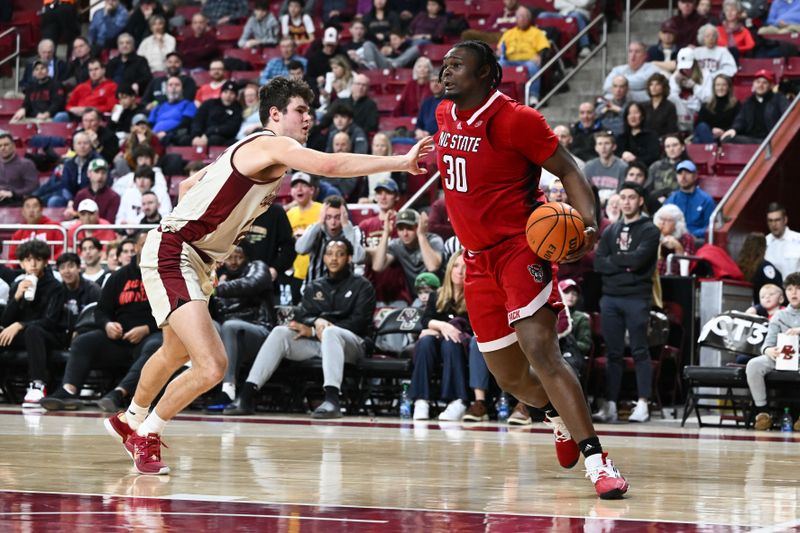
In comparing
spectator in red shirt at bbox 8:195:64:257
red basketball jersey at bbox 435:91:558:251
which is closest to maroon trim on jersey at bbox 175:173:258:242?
red basketball jersey at bbox 435:91:558:251

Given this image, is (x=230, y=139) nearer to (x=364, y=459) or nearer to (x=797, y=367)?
(x=797, y=367)

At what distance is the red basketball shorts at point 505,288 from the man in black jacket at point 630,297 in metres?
5.02

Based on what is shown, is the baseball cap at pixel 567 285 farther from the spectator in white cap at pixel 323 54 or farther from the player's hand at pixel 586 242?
the spectator in white cap at pixel 323 54

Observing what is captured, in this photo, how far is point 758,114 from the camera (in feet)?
45.7

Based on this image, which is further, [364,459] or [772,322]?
[772,322]

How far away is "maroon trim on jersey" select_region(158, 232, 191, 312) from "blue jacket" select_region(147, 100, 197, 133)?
456 inches

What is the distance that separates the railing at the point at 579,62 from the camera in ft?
51.4

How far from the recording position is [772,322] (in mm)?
10281

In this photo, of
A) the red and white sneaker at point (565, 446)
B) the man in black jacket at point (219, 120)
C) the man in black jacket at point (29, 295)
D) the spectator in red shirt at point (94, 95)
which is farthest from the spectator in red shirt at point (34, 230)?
the red and white sneaker at point (565, 446)

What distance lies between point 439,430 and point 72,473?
3876 millimetres

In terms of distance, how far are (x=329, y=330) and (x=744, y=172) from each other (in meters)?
4.55

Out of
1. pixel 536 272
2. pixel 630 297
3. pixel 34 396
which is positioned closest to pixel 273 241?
pixel 34 396

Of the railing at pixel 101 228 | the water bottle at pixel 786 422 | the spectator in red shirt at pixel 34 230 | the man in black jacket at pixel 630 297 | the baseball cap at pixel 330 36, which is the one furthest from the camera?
the baseball cap at pixel 330 36

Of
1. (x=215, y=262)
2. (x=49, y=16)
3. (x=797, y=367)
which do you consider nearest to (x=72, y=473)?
(x=215, y=262)
